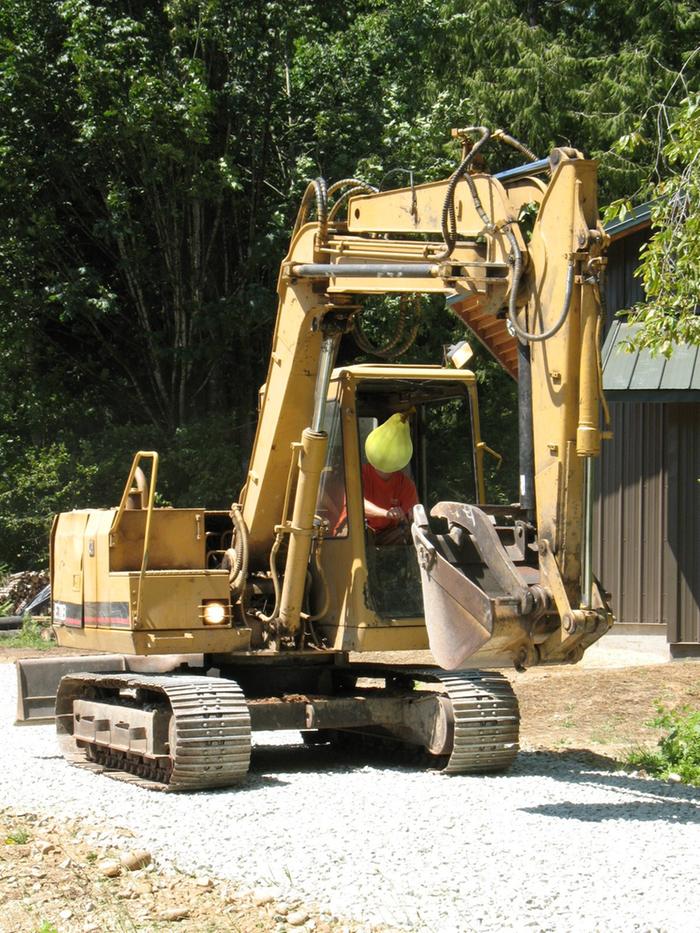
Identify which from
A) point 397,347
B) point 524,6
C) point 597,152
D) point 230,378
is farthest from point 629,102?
point 397,347

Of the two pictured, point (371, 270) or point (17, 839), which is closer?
point (17, 839)

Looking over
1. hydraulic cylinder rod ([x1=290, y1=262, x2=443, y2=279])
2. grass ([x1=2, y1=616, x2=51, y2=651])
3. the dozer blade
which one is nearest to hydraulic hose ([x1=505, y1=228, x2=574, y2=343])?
hydraulic cylinder rod ([x1=290, y1=262, x2=443, y2=279])

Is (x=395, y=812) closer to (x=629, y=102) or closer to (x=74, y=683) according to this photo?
(x=74, y=683)

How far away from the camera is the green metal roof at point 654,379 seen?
14.1 metres

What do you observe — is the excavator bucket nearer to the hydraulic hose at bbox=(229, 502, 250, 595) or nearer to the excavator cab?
the excavator cab

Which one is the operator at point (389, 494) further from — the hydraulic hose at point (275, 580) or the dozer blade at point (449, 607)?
the dozer blade at point (449, 607)

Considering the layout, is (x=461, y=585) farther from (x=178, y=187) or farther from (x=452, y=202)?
(x=178, y=187)

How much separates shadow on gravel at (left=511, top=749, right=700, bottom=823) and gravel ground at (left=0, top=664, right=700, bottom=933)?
0.06 feet

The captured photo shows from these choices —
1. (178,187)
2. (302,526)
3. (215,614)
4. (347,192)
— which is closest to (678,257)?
(347,192)

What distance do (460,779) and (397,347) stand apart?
301cm

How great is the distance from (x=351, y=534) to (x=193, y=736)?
5.74 ft

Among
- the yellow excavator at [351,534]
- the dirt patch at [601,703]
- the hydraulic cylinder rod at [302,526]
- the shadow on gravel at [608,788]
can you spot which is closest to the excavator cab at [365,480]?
the yellow excavator at [351,534]

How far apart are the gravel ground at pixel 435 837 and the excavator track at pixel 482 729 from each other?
0.44ft

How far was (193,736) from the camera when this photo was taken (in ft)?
28.3
